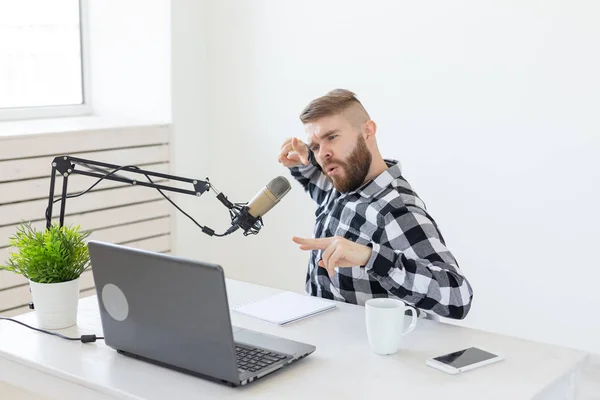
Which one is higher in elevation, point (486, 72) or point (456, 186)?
point (486, 72)

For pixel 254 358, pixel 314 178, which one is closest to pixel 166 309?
pixel 254 358

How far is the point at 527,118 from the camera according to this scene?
3.26 meters

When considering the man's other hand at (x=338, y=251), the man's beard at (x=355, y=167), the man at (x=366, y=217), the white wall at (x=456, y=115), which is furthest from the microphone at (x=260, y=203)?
the white wall at (x=456, y=115)

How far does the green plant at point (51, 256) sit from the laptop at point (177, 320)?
0.19 meters

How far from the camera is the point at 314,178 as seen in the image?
8.77 feet

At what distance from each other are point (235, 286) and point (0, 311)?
1536 mm

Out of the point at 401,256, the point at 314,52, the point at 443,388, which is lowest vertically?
the point at 443,388

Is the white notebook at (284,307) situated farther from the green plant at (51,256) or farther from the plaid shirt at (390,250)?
the green plant at (51,256)

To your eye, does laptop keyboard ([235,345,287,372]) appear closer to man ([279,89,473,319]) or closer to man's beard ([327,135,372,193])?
man ([279,89,473,319])

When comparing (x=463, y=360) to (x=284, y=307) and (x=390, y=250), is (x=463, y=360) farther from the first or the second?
(x=284, y=307)

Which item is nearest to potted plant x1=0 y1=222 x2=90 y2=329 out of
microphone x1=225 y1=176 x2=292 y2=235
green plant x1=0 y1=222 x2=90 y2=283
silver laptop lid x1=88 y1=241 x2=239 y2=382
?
green plant x1=0 y1=222 x2=90 y2=283

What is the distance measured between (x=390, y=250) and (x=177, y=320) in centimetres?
54

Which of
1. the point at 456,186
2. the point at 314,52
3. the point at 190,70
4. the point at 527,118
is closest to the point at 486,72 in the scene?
the point at 527,118

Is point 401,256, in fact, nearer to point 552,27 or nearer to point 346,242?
point 346,242
